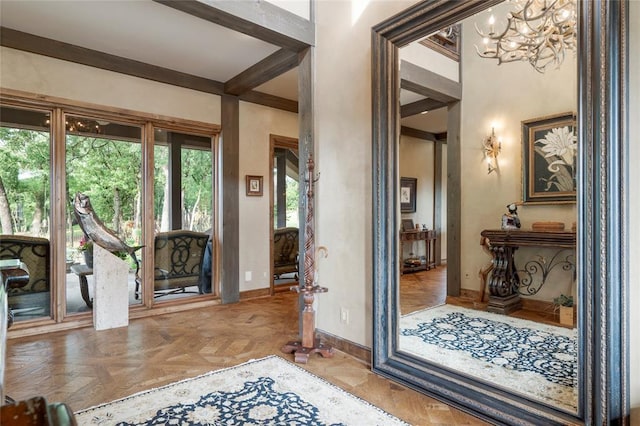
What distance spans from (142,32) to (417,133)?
9.28 ft

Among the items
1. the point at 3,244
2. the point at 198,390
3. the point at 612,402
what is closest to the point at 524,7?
the point at 612,402

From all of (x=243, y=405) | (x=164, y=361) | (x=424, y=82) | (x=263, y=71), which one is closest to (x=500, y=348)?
(x=243, y=405)

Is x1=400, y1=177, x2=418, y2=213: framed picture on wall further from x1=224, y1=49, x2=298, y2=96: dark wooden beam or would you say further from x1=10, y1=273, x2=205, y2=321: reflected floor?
x1=10, y1=273, x2=205, y2=321: reflected floor

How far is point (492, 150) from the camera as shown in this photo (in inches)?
96.9

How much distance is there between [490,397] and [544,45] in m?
2.08

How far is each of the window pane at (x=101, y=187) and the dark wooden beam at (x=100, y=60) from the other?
2.03 feet

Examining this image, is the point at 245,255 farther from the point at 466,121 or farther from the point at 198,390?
the point at 466,121

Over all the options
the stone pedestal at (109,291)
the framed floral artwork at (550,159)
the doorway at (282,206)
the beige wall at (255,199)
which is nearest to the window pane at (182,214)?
the beige wall at (255,199)

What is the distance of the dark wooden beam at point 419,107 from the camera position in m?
2.65

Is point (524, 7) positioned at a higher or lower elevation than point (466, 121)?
higher

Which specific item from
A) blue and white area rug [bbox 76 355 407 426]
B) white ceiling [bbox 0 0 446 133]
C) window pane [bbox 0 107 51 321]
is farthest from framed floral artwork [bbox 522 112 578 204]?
window pane [bbox 0 107 51 321]

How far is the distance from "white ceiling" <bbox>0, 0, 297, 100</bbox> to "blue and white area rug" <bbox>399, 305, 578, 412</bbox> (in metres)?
3.16

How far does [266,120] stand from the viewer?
210 inches

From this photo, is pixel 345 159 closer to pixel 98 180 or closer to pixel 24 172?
pixel 98 180
